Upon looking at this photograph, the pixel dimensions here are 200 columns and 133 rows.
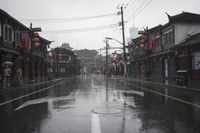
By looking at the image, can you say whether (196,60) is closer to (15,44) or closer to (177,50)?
(177,50)

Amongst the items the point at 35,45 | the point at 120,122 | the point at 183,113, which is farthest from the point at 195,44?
the point at 35,45

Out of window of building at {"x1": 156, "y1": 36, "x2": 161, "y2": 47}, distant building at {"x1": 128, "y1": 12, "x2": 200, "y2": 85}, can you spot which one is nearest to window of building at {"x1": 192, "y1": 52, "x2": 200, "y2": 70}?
distant building at {"x1": 128, "y1": 12, "x2": 200, "y2": 85}

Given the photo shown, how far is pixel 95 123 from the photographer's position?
9.12m

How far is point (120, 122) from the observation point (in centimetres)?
926

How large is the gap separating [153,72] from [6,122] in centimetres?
4006

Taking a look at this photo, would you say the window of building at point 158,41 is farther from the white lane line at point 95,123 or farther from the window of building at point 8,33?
the white lane line at point 95,123

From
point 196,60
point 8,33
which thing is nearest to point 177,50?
point 196,60

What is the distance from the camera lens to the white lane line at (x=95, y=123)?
8.09m

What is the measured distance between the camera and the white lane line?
809 centimetres

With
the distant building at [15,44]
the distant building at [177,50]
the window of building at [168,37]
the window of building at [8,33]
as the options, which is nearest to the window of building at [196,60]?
the distant building at [177,50]

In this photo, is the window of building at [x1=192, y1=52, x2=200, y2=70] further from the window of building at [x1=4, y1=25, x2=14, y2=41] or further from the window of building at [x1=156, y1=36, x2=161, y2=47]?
the window of building at [x1=4, y1=25, x2=14, y2=41]

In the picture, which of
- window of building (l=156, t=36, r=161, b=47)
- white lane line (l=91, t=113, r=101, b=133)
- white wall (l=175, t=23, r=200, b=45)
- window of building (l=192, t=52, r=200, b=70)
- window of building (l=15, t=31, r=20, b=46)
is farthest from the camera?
window of building (l=156, t=36, r=161, b=47)

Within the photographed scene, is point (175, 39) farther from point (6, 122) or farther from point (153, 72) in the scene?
point (6, 122)

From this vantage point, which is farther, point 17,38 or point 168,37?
point 168,37
